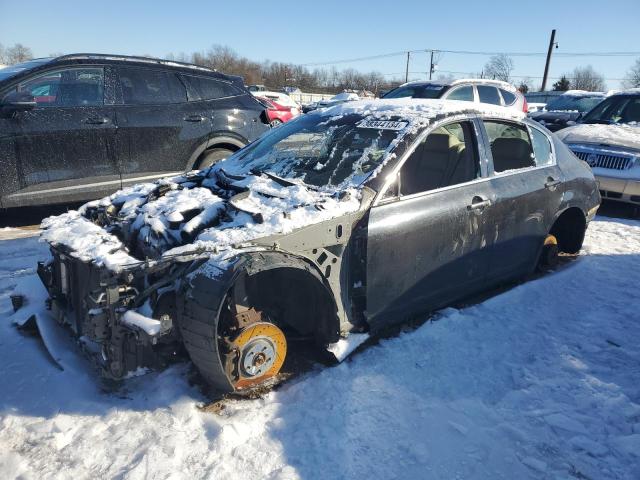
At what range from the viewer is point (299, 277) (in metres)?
2.79

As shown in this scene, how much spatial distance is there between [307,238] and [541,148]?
279 cm

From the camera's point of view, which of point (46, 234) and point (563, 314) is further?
point (563, 314)

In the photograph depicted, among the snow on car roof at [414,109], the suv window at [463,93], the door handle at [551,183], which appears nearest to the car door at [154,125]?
the snow on car roof at [414,109]

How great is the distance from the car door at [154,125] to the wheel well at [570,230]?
443cm

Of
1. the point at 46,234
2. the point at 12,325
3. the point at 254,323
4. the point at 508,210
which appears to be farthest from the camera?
the point at 508,210

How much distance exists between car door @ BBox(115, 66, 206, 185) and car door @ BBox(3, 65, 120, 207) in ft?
0.62

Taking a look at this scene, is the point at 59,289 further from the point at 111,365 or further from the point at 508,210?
the point at 508,210

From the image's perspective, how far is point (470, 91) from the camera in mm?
10055

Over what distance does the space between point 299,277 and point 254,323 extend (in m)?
0.38

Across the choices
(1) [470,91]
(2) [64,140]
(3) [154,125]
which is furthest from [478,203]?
(1) [470,91]

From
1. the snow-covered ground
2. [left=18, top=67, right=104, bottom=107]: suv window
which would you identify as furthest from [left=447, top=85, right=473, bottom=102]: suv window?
the snow-covered ground

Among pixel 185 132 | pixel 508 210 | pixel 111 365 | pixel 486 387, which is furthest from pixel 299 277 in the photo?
pixel 185 132

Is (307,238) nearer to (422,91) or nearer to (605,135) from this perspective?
(605,135)

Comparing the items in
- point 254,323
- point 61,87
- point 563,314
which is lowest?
point 563,314
